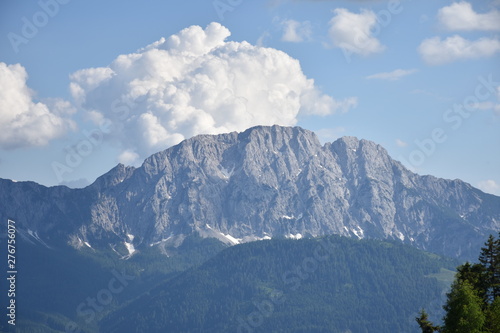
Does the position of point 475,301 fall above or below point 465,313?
above

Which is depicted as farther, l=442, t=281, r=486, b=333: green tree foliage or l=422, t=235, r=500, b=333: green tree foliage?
l=422, t=235, r=500, b=333: green tree foliage

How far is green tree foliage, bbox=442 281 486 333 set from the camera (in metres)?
90.2

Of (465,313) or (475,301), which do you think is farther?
(475,301)

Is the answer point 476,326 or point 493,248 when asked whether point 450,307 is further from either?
point 493,248

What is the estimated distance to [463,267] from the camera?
341ft

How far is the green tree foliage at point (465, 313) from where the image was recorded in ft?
296

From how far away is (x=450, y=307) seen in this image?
9394 centimetres

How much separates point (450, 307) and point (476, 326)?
443cm

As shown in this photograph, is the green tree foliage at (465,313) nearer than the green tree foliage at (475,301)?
Yes

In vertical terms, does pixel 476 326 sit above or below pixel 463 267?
below

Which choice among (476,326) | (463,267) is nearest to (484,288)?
(463,267)

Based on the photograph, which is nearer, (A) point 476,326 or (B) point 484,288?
(A) point 476,326

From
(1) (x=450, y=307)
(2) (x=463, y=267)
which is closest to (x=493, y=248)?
(2) (x=463, y=267)

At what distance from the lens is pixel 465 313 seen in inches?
3565
